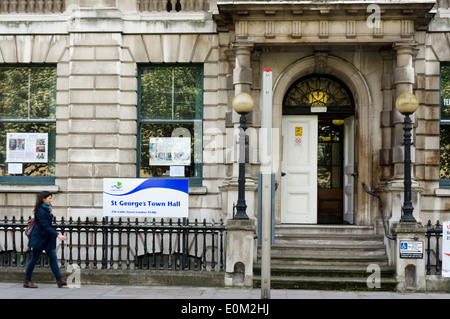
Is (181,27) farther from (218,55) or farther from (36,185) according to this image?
(36,185)

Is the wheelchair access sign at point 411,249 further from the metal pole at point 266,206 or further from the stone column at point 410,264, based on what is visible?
the metal pole at point 266,206

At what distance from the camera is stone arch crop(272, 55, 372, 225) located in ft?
43.7

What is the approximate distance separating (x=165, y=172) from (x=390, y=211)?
5460mm

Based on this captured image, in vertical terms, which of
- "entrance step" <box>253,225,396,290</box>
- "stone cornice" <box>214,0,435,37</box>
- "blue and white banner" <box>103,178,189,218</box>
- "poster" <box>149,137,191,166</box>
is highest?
"stone cornice" <box>214,0,435,37</box>

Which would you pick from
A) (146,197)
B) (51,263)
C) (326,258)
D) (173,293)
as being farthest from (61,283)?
(326,258)

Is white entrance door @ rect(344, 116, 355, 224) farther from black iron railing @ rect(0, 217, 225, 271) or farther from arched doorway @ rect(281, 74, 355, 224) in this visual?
black iron railing @ rect(0, 217, 225, 271)

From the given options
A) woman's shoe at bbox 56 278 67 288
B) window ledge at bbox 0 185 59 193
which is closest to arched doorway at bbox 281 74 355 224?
woman's shoe at bbox 56 278 67 288

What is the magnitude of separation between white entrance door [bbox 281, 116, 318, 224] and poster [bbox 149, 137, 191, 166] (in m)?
2.40

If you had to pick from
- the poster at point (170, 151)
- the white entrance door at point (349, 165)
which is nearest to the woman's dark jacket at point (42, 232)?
the poster at point (170, 151)

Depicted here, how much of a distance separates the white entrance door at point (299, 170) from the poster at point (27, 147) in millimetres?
6055

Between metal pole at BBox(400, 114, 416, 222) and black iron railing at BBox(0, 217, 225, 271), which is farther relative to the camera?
black iron railing at BBox(0, 217, 225, 271)

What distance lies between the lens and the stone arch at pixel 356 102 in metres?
13.3

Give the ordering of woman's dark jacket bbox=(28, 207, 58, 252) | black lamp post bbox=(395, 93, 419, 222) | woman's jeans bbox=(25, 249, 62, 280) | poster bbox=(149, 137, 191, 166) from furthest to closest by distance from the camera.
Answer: poster bbox=(149, 137, 191, 166)
black lamp post bbox=(395, 93, 419, 222)
woman's jeans bbox=(25, 249, 62, 280)
woman's dark jacket bbox=(28, 207, 58, 252)
